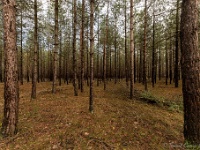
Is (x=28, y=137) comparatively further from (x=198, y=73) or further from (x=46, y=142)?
(x=198, y=73)

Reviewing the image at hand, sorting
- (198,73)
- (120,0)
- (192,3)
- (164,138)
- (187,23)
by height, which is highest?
(120,0)

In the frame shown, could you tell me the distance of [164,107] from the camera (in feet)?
25.9

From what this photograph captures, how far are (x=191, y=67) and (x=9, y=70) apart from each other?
17.2 ft

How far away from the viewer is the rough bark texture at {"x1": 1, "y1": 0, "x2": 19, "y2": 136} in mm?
4125

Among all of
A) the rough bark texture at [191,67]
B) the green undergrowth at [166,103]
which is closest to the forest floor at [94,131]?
the rough bark texture at [191,67]

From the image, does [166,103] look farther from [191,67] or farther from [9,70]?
[9,70]

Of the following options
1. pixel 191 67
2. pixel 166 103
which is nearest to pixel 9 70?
pixel 191 67

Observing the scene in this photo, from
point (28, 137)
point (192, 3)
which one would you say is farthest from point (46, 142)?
point (192, 3)

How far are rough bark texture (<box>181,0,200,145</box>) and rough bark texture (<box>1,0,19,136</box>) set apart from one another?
5.04 meters

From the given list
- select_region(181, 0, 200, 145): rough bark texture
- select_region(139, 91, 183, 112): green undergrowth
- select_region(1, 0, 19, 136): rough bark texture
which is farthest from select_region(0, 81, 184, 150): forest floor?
select_region(139, 91, 183, 112): green undergrowth

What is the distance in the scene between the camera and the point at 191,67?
3246 millimetres

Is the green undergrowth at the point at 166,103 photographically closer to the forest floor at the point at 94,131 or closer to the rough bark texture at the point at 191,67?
the forest floor at the point at 94,131

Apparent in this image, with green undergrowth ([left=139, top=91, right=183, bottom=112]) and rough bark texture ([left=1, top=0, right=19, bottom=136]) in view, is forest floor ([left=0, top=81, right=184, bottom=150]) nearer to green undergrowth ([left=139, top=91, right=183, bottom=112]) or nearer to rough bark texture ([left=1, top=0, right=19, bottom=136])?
rough bark texture ([left=1, top=0, right=19, bottom=136])

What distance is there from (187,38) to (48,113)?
6048 mm
